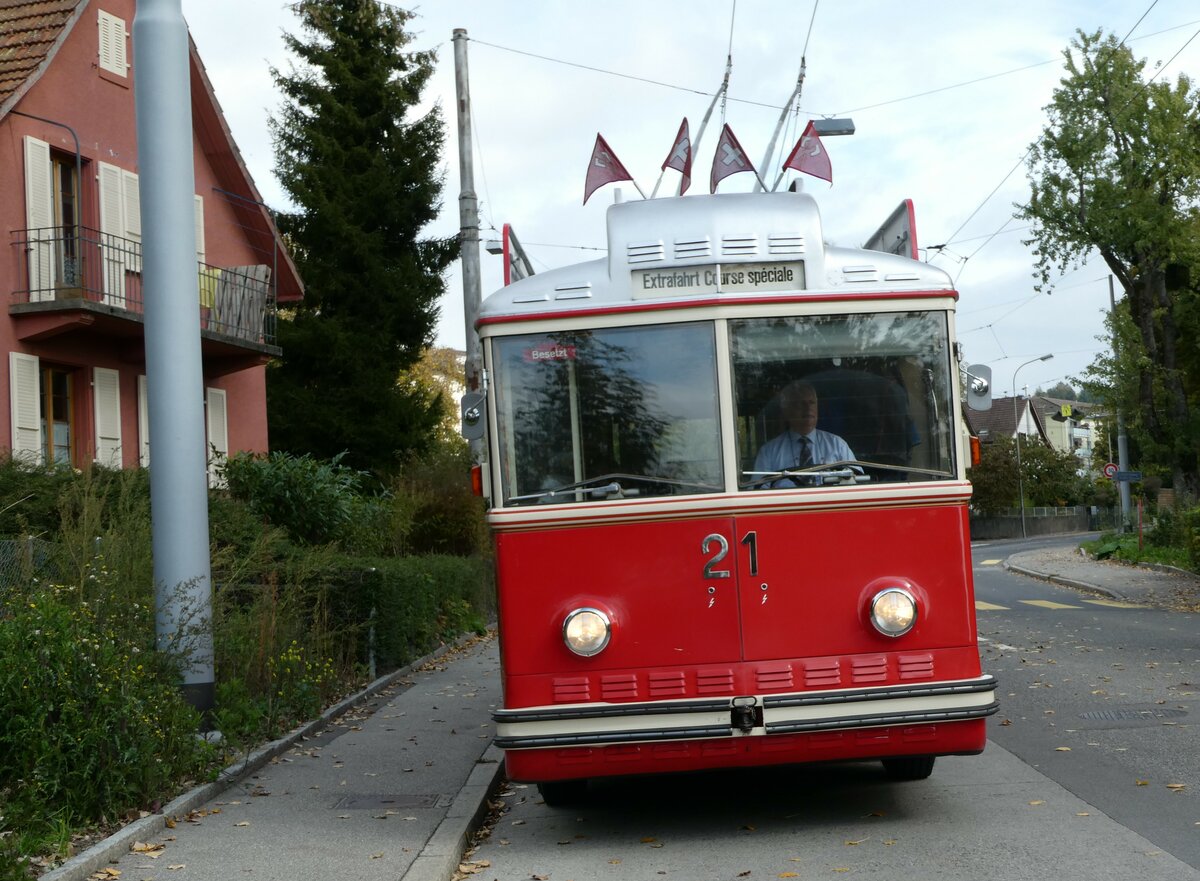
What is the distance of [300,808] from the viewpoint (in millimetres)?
8141

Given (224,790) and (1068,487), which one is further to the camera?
(1068,487)

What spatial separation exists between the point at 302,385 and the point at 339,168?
5.26 metres

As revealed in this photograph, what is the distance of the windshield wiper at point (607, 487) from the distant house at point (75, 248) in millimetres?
11374

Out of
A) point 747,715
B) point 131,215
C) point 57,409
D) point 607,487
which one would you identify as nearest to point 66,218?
point 131,215

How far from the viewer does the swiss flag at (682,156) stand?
865cm

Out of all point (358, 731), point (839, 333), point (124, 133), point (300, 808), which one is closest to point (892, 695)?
point (839, 333)

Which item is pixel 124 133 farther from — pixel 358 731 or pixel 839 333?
pixel 839 333

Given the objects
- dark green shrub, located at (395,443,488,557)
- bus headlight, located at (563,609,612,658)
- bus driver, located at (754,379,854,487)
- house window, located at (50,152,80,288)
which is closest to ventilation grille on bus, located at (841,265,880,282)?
A: bus driver, located at (754,379,854,487)

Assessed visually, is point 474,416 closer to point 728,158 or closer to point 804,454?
point 804,454

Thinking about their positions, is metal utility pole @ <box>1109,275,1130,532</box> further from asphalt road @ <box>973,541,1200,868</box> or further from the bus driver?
the bus driver

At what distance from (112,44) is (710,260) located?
17.2 meters

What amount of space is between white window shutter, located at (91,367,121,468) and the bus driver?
1518cm

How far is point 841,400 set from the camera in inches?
283

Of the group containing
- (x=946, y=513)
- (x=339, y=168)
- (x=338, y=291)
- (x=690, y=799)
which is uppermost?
(x=339, y=168)
